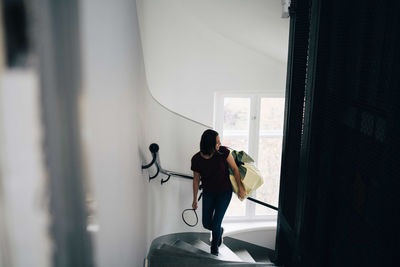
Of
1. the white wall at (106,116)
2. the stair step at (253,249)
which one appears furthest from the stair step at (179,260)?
the stair step at (253,249)

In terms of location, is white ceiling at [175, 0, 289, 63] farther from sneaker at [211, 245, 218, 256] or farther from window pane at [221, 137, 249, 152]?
sneaker at [211, 245, 218, 256]

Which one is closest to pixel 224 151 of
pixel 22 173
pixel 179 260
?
pixel 179 260

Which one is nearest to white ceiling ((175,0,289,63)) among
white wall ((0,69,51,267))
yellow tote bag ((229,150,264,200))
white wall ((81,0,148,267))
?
yellow tote bag ((229,150,264,200))

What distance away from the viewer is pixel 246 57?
4.75 m

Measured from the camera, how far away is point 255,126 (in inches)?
207

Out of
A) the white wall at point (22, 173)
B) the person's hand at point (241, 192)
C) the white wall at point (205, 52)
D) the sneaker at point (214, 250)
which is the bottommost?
the sneaker at point (214, 250)

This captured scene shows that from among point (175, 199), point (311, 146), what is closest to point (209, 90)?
point (175, 199)

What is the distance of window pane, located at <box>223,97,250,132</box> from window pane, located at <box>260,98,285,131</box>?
0.22 meters

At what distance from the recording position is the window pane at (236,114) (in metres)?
5.17

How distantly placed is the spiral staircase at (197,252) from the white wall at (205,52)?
5.00 ft

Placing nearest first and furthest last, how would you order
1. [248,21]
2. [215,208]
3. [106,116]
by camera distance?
[106,116] < [215,208] < [248,21]

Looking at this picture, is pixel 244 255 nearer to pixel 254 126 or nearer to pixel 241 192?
pixel 254 126

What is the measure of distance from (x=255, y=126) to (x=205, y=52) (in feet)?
4.36

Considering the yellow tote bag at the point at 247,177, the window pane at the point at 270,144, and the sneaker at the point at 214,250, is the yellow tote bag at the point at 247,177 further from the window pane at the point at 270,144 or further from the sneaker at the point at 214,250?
the window pane at the point at 270,144
